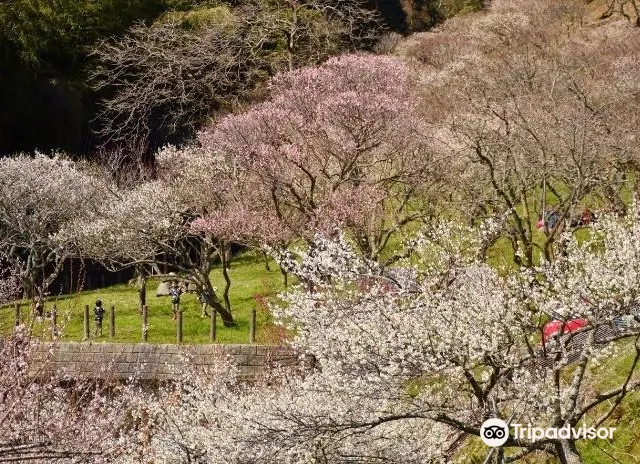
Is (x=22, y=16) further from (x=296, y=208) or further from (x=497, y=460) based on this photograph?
(x=497, y=460)

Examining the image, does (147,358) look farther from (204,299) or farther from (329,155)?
(329,155)

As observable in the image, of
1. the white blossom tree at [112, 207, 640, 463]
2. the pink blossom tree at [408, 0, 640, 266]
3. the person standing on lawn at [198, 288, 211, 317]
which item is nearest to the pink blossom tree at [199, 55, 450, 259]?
the pink blossom tree at [408, 0, 640, 266]

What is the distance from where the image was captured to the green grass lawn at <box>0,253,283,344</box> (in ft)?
74.6

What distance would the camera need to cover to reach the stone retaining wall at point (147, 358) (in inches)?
776

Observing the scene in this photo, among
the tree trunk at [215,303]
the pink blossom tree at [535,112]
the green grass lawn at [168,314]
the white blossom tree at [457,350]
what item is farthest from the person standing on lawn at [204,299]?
the white blossom tree at [457,350]

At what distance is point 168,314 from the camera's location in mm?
25922

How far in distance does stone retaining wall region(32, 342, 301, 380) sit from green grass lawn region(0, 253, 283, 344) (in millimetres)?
822

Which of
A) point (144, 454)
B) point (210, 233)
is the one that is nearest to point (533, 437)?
point (144, 454)

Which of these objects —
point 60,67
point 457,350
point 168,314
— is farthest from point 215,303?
point 60,67

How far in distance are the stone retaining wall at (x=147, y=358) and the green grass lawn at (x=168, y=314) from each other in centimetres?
82

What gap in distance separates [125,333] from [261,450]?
45.0 ft

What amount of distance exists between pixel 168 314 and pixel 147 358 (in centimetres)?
534

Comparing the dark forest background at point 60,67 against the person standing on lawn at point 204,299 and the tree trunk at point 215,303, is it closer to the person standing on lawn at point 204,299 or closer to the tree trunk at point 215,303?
the person standing on lawn at point 204,299

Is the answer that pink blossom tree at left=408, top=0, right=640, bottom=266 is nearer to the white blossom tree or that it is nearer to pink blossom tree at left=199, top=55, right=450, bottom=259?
the white blossom tree
